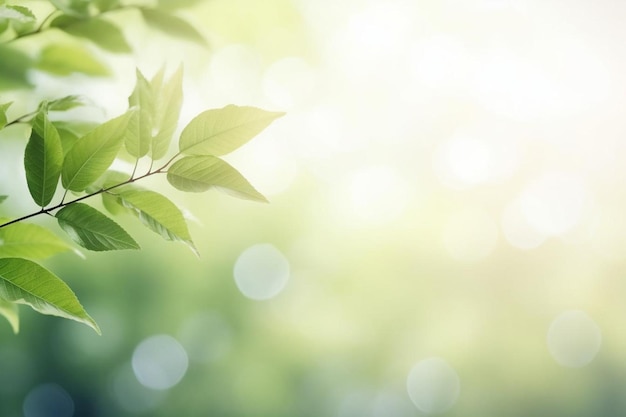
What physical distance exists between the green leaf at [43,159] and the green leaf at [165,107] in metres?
0.06

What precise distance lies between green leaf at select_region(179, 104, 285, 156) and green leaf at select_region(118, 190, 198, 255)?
37mm

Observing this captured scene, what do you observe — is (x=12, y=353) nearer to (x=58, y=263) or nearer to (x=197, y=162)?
(x=58, y=263)

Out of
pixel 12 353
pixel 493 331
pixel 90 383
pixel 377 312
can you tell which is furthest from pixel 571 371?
pixel 12 353

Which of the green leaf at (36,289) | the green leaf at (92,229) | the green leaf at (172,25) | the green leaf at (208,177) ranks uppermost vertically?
the green leaf at (172,25)

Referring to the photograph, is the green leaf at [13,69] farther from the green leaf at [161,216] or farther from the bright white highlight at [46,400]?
the bright white highlight at [46,400]

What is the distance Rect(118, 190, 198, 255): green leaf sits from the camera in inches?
14.1

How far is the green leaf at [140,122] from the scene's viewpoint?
0.36m

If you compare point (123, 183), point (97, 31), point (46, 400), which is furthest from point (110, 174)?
point (46, 400)

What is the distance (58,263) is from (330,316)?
178 centimetres

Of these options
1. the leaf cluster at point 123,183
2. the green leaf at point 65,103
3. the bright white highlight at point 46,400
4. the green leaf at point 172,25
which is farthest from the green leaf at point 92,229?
the bright white highlight at point 46,400

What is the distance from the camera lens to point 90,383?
3.92 metres

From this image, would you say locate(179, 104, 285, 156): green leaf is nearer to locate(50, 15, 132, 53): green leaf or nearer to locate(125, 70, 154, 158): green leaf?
locate(125, 70, 154, 158): green leaf

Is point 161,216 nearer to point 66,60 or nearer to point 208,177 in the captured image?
point 208,177

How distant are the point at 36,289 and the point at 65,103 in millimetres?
155
